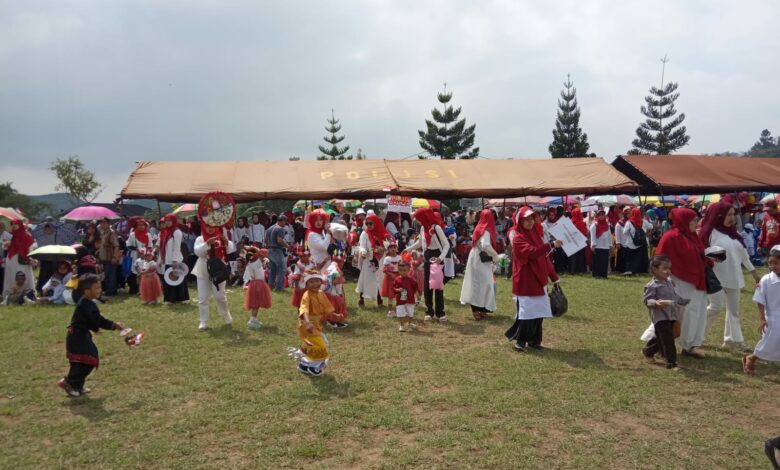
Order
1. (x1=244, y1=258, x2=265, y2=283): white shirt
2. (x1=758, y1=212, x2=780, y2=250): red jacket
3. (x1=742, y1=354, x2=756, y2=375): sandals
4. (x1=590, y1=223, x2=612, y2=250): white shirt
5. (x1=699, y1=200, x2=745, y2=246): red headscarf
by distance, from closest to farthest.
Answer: (x1=742, y1=354, x2=756, y2=375): sandals
(x1=699, y1=200, x2=745, y2=246): red headscarf
(x1=244, y1=258, x2=265, y2=283): white shirt
(x1=758, y1=212, x2=780, y2=250): red jacket
(x1=590, y1=223, x2=612, y2=250): white shirt

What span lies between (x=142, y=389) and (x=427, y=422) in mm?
3167

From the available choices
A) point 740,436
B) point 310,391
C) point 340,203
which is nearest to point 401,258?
point 310,391

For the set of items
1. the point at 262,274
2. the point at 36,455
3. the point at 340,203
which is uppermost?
the point at 340,203

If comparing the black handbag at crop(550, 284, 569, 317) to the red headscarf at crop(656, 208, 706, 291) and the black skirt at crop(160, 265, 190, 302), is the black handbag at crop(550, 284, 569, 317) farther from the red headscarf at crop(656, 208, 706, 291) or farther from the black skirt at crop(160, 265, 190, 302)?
the black skirt at crop(160, 265, 190, 302)

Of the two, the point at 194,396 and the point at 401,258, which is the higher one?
the point at 401,258

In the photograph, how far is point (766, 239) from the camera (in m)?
10.4

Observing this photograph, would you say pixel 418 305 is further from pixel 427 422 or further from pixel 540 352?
pixel 427 422

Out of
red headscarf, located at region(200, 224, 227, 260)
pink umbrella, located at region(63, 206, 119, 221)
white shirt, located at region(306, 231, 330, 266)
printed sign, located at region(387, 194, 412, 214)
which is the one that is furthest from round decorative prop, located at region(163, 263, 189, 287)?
pink umbrella, located at region(63, 206, 119, 221)

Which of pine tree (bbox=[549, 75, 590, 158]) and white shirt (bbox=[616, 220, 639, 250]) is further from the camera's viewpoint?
pine tree (bbox=[549, 75, 590, 158])

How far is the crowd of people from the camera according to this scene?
6.03m

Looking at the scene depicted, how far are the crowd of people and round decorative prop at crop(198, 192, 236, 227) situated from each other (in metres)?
0.16

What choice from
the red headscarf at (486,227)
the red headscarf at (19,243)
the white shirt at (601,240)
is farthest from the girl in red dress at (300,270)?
the white shirt at (601,240)

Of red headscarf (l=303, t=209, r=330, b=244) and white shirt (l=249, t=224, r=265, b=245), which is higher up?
red headscarf (l=303, t=209, r=330, b=244)

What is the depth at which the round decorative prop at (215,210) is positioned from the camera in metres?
8.00
